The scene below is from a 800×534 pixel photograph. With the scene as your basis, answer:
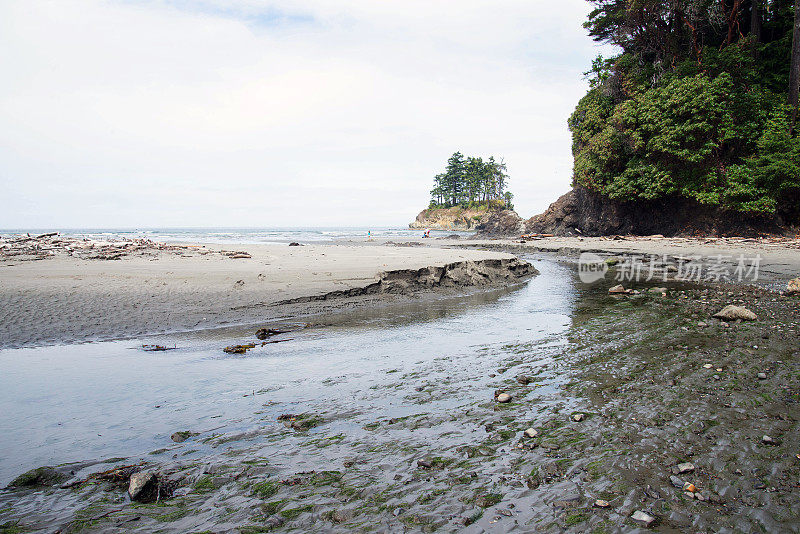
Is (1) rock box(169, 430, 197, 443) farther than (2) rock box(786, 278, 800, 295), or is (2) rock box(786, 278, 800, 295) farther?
A: (2) rock box(786, 278, 800, 295)

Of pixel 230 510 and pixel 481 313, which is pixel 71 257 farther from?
pixel 230 510

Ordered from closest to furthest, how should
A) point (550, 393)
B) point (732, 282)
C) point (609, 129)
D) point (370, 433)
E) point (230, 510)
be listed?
point (230, 510) → point (370, 433) → point (550, 393) → point (732, 282) → point (609, 129)

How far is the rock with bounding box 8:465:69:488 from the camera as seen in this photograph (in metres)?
2.63

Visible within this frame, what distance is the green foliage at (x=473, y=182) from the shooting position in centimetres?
9556

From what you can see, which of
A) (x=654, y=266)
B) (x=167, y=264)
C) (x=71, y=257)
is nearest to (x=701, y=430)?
(x=167, y=264)

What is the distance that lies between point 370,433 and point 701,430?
273 cm

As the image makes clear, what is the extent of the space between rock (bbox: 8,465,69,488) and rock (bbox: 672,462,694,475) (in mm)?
4187

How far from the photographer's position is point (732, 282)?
11.4 m

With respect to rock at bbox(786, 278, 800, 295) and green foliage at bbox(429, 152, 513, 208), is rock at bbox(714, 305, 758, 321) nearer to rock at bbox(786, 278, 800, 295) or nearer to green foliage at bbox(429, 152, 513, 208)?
rock at bbox(786, 278, 800, 295)

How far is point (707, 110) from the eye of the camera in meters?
21.6

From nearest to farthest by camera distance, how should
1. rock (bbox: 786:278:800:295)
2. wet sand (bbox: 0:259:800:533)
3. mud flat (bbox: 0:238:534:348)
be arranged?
wet sand (bbox: 0:259:800:533), mud flat (bbox: 0:238:534:348), rock (bbox: 786:278:800:295)

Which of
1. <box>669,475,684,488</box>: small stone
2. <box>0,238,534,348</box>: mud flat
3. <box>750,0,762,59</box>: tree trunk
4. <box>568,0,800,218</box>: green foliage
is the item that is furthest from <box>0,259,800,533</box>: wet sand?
<box>750,0,762,59</box>: tree trunk

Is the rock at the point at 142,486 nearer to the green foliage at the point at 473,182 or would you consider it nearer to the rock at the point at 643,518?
the rock at the point at 643,518

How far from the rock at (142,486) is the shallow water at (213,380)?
50 centimetres
